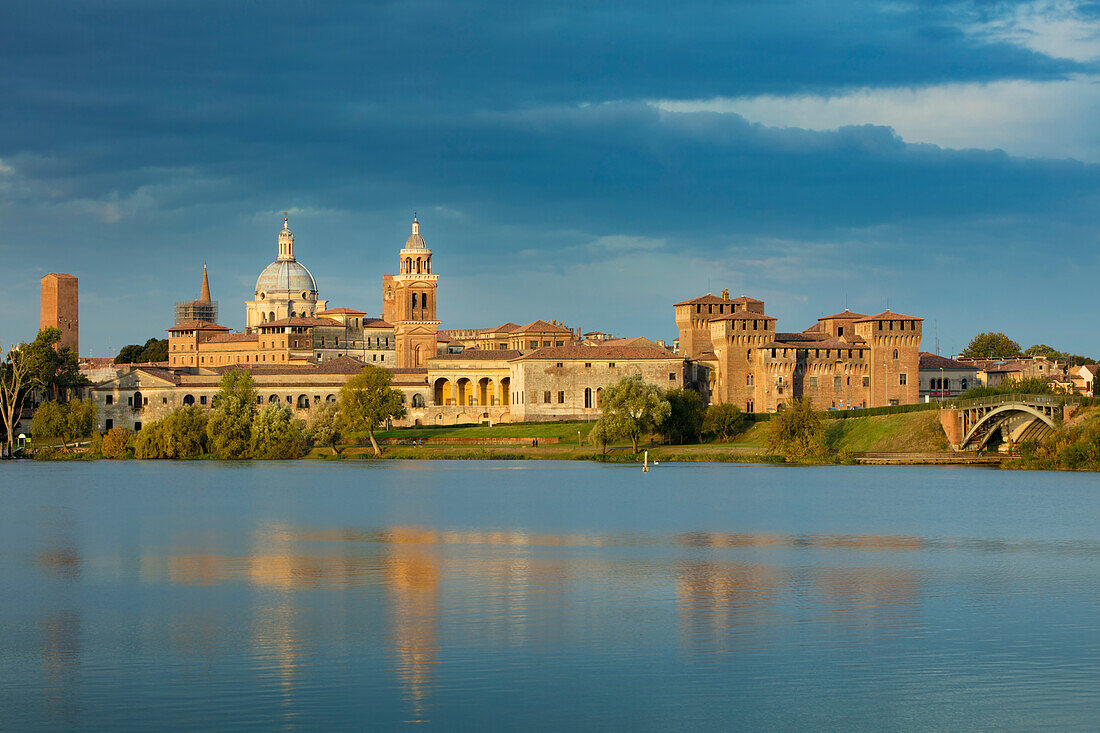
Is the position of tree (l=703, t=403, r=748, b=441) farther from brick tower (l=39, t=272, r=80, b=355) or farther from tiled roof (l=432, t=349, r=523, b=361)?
brick tower (l=39, t=272, r=80, b=355)

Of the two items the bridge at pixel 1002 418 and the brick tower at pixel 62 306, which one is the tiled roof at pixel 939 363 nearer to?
the bridge at pixel 1002 418

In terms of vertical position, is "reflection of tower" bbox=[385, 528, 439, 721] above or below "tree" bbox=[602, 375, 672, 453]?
below

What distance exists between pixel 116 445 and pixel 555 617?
2500 inches

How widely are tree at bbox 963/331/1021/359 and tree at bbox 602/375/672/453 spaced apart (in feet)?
246

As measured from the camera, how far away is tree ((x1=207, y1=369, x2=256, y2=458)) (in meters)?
72.8

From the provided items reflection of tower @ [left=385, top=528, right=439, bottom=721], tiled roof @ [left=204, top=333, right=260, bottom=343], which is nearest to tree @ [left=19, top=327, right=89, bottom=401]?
tiled roof @ [left=204, top=333, right=260, bottom=343]

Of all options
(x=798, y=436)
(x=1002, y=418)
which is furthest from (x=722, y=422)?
(x=1002, y=418)

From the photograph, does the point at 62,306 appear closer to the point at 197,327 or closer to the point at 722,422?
the point at 197,327

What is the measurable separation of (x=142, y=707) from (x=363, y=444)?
65.6 metres

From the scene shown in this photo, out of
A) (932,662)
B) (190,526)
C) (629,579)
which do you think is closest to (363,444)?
(190,526)

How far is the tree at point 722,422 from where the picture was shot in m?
73.8

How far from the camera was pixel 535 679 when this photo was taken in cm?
1619

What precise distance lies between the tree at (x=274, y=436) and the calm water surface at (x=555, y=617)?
3227 centimetres

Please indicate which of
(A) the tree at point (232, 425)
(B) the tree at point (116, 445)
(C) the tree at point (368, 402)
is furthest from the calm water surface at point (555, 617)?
(B) the tree at point (116, 445)
